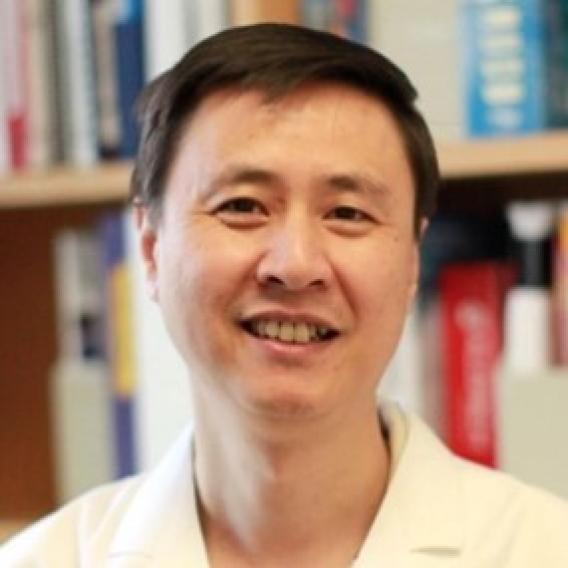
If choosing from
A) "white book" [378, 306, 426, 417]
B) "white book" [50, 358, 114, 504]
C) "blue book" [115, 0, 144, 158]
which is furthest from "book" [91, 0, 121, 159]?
"white book" [378, 306, 426, 417]

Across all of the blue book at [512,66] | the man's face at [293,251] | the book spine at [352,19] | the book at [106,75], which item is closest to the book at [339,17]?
the book spine at [352,19]

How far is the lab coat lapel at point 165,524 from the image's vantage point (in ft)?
3.49

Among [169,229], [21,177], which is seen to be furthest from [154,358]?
[169,229]

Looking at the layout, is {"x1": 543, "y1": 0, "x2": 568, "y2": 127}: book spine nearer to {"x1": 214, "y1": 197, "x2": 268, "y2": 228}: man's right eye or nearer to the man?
the man

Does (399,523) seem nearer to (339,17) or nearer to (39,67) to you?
(339,17)

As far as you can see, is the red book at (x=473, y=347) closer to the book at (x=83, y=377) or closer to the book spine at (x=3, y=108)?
the book at (x=83, y=377)

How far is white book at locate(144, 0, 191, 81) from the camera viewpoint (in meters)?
1.35

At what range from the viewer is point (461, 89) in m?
1.26

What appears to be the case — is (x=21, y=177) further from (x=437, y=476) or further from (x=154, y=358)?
(x=437, y=476)

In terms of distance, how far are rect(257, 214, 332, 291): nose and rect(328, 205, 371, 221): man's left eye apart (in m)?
0.02

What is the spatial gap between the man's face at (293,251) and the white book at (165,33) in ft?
1.18

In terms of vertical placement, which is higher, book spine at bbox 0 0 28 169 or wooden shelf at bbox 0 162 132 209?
book spine at bbox 0 0 28 169

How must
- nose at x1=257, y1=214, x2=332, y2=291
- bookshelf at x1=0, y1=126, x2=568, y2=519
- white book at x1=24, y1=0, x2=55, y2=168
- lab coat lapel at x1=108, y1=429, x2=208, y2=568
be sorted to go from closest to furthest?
nose at x1=257, y1=214, x2=332, y2=291
lab coat lapel at x1=108, y1=429, x2=208, y2=568
white book at x1=24, y1=0, x2=55, y2=168
bookshelf at x1=0, y1=126, x2=568, y2=519

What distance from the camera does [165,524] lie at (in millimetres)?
1084
